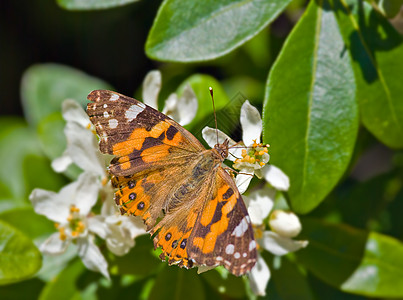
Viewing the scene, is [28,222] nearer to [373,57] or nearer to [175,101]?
[175,101]

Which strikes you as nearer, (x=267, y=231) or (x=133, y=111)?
(x=133, y=111)

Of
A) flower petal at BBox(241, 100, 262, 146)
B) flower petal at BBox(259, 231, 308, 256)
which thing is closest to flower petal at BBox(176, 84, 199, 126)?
flower petal at BBox(241, 100, 262, 146)

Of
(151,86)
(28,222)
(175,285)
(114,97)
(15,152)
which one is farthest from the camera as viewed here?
(15,152)

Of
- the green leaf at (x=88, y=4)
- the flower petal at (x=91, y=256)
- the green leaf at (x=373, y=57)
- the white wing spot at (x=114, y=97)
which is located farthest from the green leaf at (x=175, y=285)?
the green leaf at (x=88, y=4)

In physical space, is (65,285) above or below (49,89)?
below

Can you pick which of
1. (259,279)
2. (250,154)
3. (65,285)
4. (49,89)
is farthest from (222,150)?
(49,89)

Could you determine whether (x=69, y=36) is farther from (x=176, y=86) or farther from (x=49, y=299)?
(x=49, y=299)

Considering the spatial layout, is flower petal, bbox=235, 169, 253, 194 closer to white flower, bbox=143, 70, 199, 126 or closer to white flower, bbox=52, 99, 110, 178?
white flower, bbox=143, 70, 199, 126
